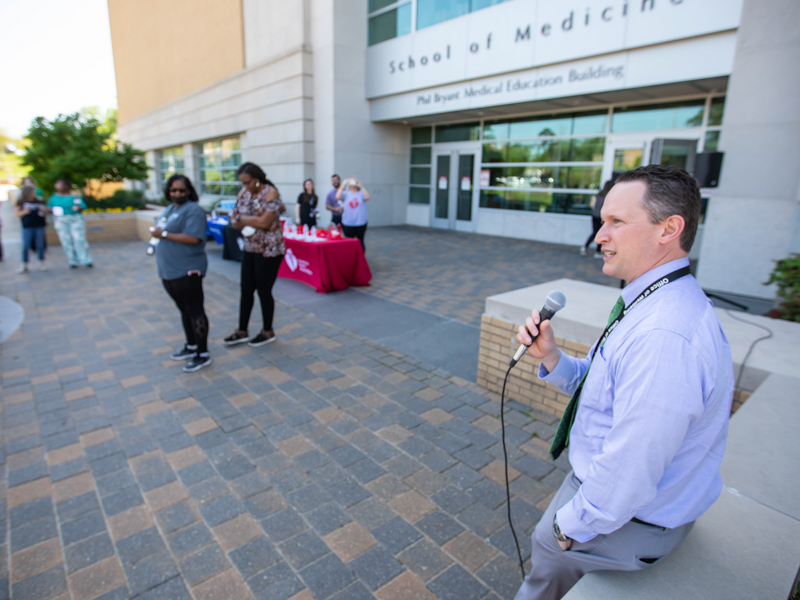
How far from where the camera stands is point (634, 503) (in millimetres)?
1229

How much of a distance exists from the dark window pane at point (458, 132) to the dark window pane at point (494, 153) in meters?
0.61

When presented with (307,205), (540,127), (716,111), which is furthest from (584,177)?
(307,205)

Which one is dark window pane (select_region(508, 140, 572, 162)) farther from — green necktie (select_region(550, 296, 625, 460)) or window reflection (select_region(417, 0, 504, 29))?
green necktie (select_region(550, 296, 625, 460))

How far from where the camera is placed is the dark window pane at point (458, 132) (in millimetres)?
15352

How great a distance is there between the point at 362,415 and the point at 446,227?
13.4 meters

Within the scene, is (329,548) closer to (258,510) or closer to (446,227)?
(258,510)

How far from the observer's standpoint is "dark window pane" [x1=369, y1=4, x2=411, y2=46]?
14281 millimetres

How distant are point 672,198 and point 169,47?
98.6 feet

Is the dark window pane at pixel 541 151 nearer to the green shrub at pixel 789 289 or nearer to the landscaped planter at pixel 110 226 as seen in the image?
the green shrub at pixel 789 289

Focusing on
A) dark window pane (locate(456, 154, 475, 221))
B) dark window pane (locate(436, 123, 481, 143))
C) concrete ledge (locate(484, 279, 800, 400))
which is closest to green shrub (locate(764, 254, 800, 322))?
concrete ledge (locate(484, 279, 800, 400))

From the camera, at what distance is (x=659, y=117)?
36.2 feet

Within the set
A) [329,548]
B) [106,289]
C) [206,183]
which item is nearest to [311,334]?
[329,548]

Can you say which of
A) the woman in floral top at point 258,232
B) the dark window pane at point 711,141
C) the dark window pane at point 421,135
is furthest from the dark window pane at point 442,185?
the woman in floral top at point 258,232

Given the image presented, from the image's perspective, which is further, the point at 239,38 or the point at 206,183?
the point at 206,183
